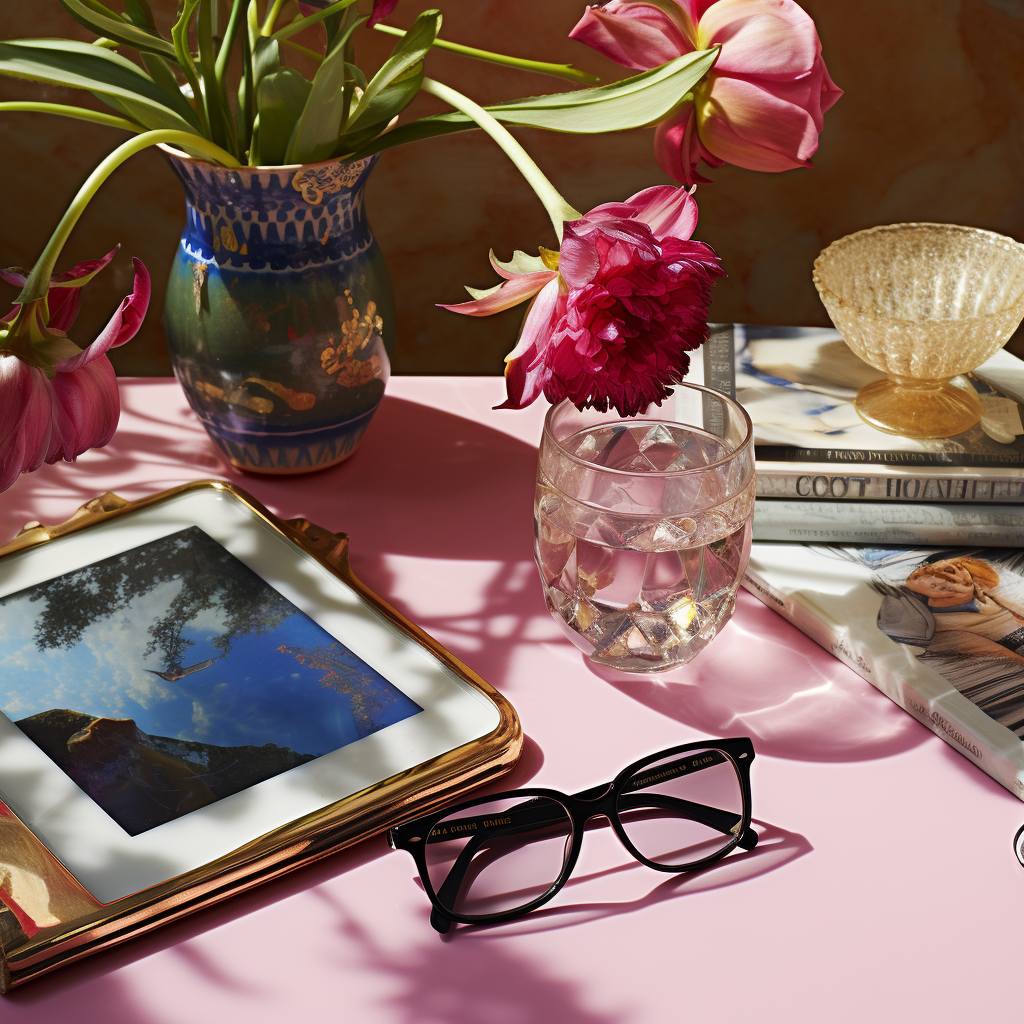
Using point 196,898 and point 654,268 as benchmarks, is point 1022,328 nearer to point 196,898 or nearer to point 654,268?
point 654,268

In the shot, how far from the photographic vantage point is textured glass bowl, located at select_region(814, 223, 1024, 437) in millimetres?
750

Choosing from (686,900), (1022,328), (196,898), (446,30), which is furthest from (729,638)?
(1022,328)

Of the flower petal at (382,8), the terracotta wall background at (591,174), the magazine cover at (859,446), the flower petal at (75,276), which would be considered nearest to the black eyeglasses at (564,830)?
A: the magazine cover at (859,446)

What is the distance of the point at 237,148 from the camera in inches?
28.2

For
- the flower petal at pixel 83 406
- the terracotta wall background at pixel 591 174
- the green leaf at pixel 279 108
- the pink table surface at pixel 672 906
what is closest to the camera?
the pink table surface at pixel 672 906

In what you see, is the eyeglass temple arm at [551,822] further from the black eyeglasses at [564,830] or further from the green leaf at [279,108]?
the green leaf at [279,108]

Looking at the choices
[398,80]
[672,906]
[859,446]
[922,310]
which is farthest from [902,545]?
[398,80]

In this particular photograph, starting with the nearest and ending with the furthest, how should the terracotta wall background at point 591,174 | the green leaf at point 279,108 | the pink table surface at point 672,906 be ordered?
the pink table surface at point 672,906, the green leaf at point 279,108, the terracotta wall background at point 591,174

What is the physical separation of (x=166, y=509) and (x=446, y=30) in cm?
63

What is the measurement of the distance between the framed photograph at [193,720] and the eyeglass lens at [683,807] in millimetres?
71

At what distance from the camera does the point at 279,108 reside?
2.25ft

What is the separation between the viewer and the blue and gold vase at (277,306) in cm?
71

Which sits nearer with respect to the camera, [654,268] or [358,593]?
[654,268]

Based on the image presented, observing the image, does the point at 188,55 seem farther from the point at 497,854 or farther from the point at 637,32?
the point at 497,854
